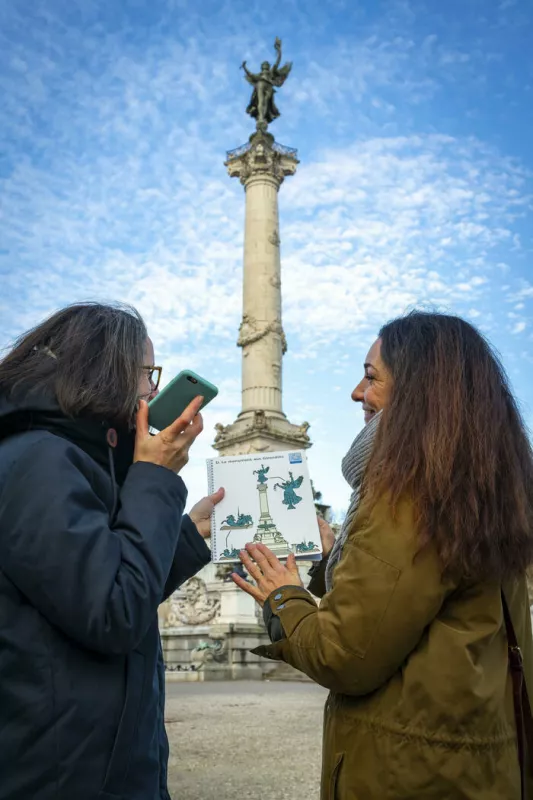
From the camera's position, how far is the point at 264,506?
234cm

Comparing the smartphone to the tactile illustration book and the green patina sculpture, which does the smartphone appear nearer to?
the tactile illustration book

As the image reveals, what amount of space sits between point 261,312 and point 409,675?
21.9m

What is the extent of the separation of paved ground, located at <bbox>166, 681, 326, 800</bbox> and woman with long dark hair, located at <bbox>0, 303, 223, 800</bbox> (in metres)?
3.25

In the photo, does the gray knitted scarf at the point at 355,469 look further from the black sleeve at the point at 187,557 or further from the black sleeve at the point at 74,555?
the black sleeve at the point at 74,555

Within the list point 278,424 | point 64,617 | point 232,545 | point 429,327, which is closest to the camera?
point 64,617

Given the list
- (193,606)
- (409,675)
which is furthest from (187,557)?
(193,606)

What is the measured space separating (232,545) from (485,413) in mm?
892

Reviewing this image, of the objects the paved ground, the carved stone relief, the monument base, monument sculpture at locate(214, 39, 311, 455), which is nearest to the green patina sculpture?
monument sculpture at locate(214, 39, 311, 455)

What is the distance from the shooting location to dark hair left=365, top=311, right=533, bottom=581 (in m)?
1.75

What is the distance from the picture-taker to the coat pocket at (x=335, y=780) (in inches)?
67.5

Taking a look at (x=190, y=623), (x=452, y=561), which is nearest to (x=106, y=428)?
(x=452, y=561)

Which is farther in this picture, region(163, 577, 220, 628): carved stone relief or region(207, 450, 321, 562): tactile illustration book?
region(163, 577, 220, 628): carved stone relief

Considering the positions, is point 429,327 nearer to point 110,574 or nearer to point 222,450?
point 110,574

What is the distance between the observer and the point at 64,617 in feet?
4.88
